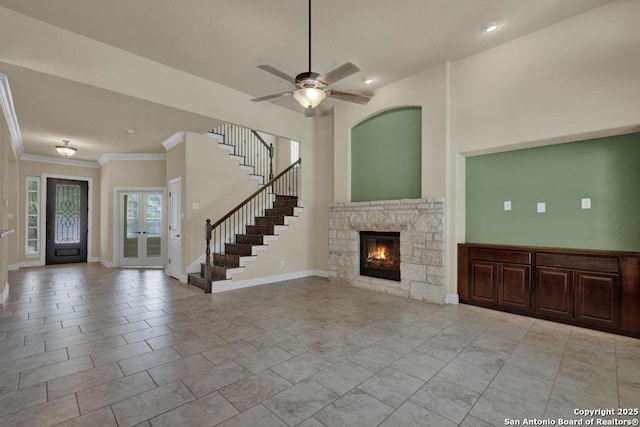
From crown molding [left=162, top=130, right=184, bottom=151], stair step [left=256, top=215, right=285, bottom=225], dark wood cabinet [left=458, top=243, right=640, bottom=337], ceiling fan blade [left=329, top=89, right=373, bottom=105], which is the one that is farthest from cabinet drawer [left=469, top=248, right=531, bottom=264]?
crown molding [left=162, top=130, right=184, bottom=151]

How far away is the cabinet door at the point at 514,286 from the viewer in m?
3.98

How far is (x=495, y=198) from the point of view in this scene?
442 cm

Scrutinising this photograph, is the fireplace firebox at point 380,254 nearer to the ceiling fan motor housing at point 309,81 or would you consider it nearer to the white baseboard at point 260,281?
the white baseboard at point 260,281

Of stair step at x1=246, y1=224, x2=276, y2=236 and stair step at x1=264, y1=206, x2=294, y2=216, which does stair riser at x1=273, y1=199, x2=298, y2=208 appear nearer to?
stair step at x1=264, y1=206, x2=294, y2=216

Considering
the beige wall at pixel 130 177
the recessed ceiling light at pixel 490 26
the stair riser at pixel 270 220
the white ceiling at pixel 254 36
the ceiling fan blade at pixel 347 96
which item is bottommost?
the stair riser at pixel 270 220

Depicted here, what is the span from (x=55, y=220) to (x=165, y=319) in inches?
303

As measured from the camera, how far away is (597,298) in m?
3.48

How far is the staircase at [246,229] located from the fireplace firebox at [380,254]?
1.71m

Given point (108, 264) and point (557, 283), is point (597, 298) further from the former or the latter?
point (108, 264)

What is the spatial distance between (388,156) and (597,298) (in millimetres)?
3493

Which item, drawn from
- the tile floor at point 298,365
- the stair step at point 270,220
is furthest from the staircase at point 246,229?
the tile floor at point 298,365

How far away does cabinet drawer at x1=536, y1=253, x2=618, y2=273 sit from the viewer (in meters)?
3.40

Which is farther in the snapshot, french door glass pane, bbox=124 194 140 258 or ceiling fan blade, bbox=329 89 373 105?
→ french door glass pane, bbox=124 194 140 258

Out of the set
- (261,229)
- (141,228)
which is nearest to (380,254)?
(261,229)
